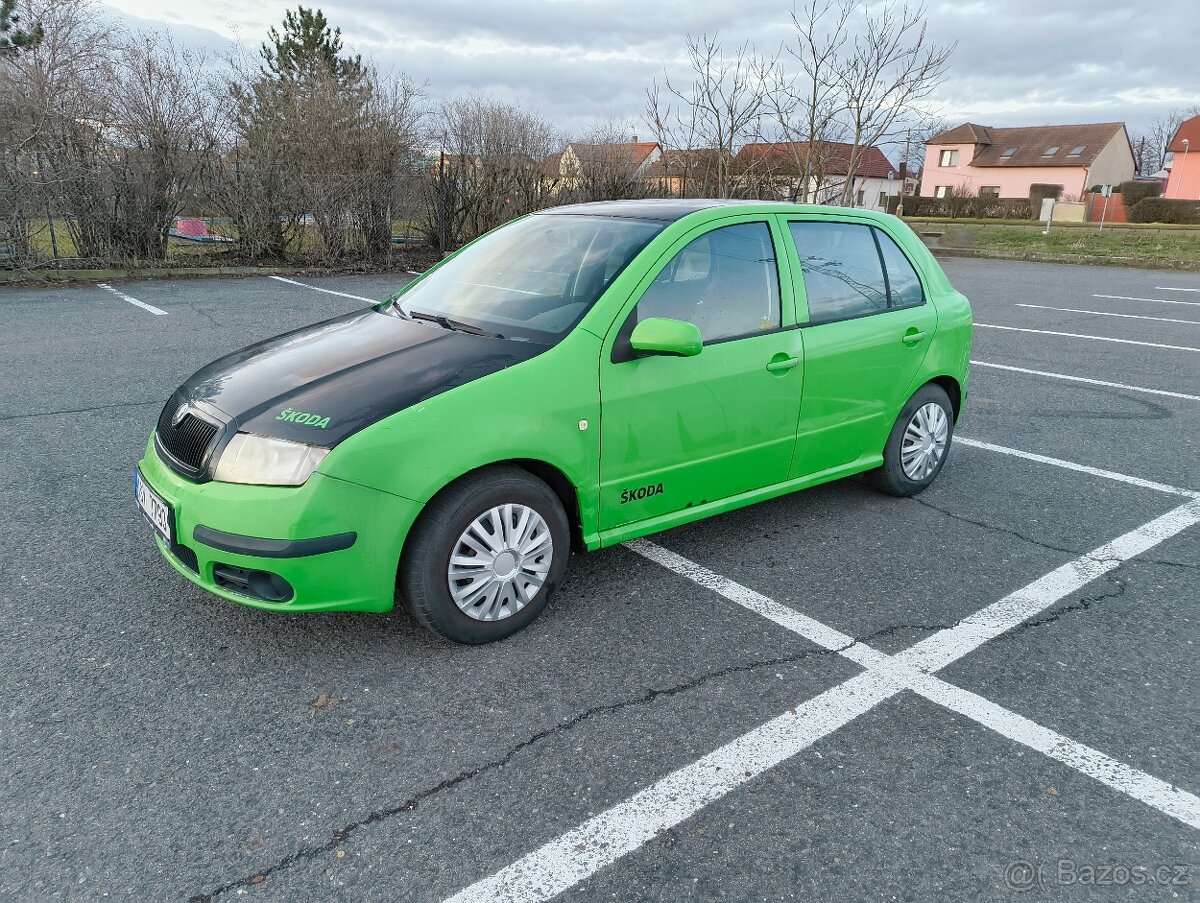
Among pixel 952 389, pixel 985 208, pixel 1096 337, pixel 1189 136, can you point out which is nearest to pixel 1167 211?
pixel 985 208

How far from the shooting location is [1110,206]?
157 ft

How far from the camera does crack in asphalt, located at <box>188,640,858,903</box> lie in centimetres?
210

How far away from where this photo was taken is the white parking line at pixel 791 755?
2154 millimetres

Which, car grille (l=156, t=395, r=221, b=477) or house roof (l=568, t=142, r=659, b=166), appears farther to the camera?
house roof (l=568, t=142, r=659, b=166)

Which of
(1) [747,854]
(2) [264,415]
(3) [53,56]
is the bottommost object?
(1) [747,854]

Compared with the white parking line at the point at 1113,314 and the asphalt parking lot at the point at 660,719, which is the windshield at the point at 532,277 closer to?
the asphalt parking lot at the point at 660,719

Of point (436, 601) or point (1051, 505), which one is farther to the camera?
point (1051, 505)

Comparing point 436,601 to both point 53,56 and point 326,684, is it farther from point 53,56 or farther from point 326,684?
point 53,56

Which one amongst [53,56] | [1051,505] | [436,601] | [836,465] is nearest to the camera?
[436,601]

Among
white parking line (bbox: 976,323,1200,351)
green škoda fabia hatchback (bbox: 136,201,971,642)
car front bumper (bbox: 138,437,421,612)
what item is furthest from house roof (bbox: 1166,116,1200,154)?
car front bumper (bbox: 138,437,421,612)

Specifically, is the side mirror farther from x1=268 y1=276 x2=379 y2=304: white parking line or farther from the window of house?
x1=268 y1=276 x2=379 y2=304: white parking line

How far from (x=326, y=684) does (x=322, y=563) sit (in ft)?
1.48

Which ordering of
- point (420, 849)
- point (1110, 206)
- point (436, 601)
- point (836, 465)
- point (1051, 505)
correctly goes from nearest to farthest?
1. point (420, 849)
2. point (436, 601)
3. point (836, 465)
4. point (1051, 505)
5. point (1110, 206)

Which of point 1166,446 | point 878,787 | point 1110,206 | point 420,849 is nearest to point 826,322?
point 878,787
